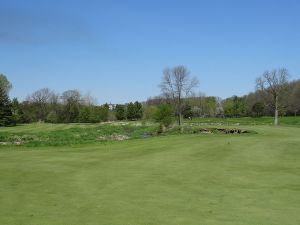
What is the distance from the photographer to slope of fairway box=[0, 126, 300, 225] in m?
9.29

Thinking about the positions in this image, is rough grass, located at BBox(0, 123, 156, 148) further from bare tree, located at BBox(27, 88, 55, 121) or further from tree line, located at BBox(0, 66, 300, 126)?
bare tree, located at BBox(27, 88, 55, 121)

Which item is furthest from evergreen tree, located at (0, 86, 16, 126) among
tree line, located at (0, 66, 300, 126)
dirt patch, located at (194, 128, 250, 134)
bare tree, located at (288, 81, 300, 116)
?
bare tree, located at (288, 81, 300, 116)

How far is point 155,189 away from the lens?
12578 millimetres

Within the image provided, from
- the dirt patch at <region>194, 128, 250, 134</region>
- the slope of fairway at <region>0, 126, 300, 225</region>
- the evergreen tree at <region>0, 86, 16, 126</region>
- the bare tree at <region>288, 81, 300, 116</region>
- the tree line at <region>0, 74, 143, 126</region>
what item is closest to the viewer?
the slope of fairway at <region>0, 126, 300, 225</region>

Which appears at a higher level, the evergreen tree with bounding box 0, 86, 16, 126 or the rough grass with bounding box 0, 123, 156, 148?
the evergreen tree with bounding box 0, 86, 16, 126

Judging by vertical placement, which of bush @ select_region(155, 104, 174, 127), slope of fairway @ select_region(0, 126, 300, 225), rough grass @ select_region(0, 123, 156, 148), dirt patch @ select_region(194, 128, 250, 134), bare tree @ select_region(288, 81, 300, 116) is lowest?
rough grass @ select_region(0, 123, 156, 148)

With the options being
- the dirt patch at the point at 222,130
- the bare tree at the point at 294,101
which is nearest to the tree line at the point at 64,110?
the bare tree at the point at 294,101

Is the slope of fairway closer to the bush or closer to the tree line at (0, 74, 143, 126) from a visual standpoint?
the bush

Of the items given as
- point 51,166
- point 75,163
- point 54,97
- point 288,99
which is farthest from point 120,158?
point 54,97

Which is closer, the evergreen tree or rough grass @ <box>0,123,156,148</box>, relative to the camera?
rough grass @ <box>0,123,156,148</box>

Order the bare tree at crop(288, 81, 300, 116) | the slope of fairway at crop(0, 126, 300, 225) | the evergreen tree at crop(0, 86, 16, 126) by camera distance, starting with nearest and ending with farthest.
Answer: the slope of fairway at crop(0, 126, 300, 225), the evergreen tree at crop(0, 86, 16, 126), the bare tree at crop(288, 81, 300, 116)

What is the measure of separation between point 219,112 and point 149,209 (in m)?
160

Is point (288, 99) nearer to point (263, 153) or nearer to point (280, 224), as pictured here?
point (263, 153)

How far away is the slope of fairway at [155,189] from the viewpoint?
9289 millimetres
